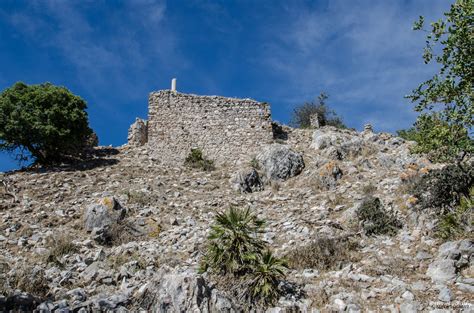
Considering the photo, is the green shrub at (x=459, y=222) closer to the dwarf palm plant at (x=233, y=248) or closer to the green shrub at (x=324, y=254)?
the green shrub at (x=324, y=254)

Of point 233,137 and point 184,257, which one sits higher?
point 233,137

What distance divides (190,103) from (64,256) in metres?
11.8

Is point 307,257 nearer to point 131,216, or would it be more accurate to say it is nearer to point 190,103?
point 131,216

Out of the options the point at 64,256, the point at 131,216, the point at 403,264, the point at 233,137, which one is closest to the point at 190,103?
the point at 233,137

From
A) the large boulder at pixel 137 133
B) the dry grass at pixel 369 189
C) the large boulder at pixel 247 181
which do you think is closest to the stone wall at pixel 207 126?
the large boulder at pixel 137 133

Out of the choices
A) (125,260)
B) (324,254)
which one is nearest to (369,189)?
(324,254)

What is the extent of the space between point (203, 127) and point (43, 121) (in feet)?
24.0

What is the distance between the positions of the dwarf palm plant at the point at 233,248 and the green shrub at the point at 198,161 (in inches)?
375

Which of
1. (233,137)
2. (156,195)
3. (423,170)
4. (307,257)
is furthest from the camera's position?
(233,137)

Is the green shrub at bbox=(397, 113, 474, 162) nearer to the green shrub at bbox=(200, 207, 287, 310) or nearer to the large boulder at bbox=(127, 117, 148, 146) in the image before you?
the green shrub at bbox=(200, 207, 287, 310)

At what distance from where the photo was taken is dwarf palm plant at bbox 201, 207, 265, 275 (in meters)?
9.49

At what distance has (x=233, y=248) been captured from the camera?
→ 384 inches

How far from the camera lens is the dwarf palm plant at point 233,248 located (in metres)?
9.49

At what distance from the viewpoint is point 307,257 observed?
10.6 metres
